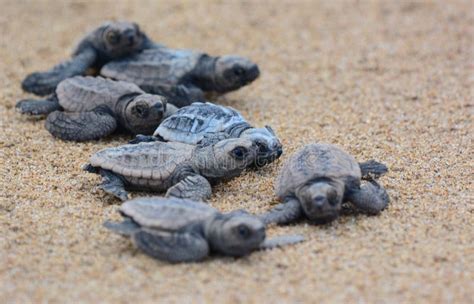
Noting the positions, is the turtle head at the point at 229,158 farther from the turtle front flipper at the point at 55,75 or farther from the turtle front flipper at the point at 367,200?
the turtle front flipper at the point at 55,75

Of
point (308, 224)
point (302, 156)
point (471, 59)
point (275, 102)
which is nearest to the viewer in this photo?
point (308, 224)

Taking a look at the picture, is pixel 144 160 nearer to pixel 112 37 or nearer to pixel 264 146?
pixel 264 146

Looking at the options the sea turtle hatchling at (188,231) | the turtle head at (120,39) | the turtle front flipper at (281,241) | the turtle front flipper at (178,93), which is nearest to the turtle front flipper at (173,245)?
the sea turtle hatchling at (188,231)

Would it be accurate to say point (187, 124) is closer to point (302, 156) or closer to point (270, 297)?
point (302, 156)

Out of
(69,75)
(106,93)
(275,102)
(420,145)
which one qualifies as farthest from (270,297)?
(69,75)

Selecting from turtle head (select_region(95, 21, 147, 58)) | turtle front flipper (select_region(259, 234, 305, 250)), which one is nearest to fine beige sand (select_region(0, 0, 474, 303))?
turtle front flipper (select_region(259, 234, 305, 250))

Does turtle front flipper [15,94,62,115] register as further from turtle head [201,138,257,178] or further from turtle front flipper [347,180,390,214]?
turtle front flipper [347,180,390,214]
